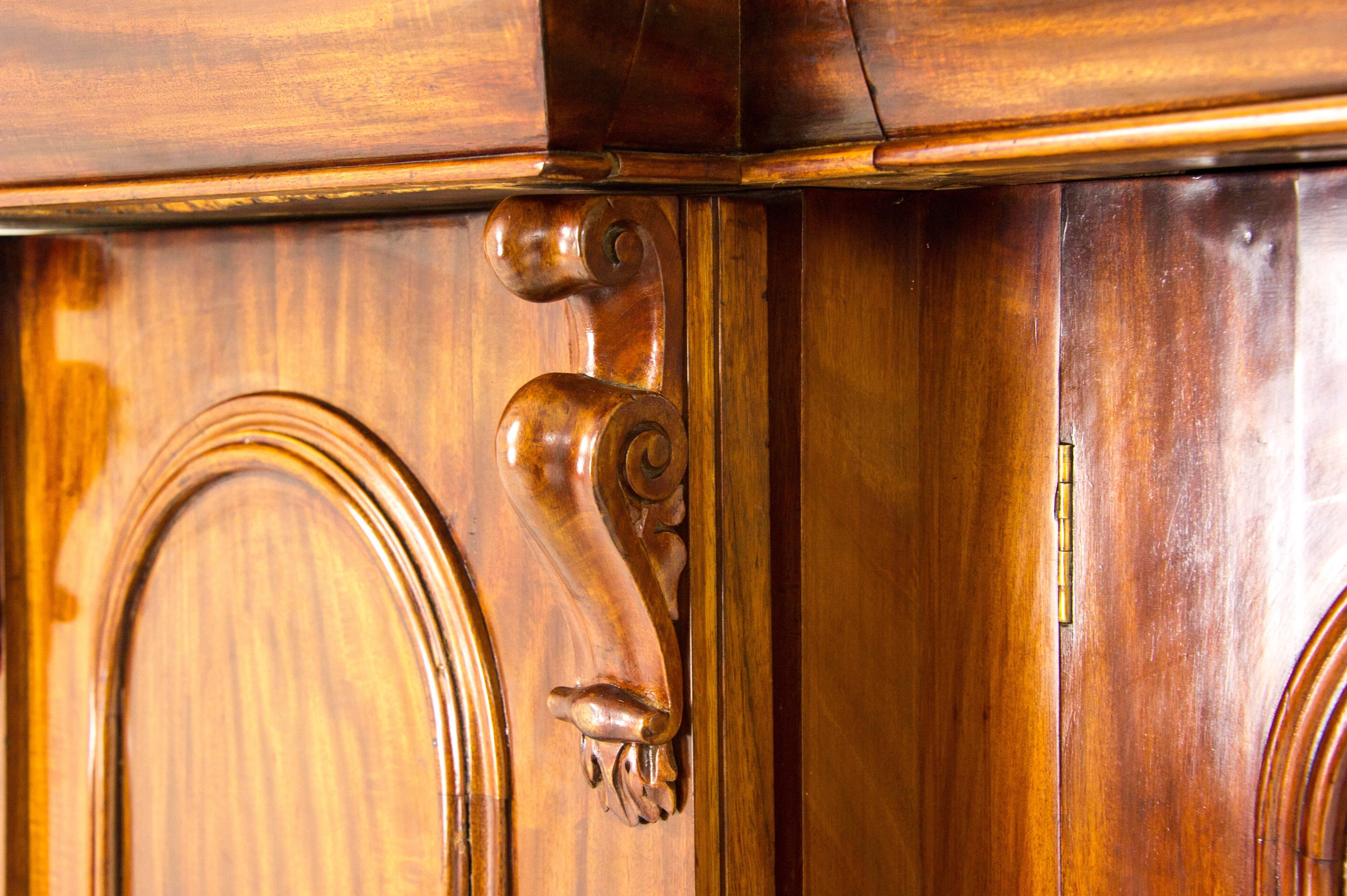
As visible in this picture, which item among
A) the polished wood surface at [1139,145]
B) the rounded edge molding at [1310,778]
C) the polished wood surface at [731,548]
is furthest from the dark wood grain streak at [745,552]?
the rounded edge molding at [1310,778]

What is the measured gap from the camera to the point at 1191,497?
61cm

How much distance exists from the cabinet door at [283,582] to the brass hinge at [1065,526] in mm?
205

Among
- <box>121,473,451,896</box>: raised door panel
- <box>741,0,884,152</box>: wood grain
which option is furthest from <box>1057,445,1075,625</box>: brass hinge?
<box>121,473,451,896</box>: raised door panel

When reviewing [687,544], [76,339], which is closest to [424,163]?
[687,544]

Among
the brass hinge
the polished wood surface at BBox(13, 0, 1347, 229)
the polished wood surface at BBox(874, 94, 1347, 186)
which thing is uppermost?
the polished wood surface at BBox(13, 0, 1347, 229)

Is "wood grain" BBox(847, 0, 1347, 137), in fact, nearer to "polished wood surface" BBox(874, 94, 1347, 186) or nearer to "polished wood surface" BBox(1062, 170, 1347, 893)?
"polished wood surface" BBox(874, 94, 1347, 186)

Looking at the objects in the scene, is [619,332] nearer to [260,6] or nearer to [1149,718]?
[260,6]

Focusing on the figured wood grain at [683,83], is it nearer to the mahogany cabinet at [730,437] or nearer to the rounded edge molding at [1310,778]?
the mahogany cabinet at [730,437]

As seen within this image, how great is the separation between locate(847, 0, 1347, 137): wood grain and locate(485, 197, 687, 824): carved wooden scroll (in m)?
0.14

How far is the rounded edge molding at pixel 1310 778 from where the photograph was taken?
22.3 inches

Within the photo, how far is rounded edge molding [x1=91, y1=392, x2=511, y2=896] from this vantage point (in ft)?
2.30

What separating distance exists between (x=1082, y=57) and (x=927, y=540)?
308 mm

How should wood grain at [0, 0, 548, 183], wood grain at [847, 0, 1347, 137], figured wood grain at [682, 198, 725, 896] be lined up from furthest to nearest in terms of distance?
1. figured wood grain at [682, 198, 725, 896]
2. wood grain at [0, 0, 548, 183]
3. wood grain at [847, 0, 1347, 137]

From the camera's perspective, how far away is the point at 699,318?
617 millimetres
